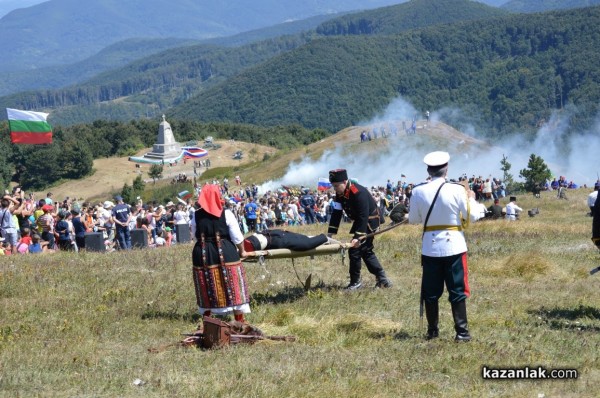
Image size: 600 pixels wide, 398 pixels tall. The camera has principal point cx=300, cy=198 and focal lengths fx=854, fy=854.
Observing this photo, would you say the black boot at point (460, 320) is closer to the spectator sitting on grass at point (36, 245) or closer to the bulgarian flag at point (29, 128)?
the spectator sitting on grass at point (36, 245)

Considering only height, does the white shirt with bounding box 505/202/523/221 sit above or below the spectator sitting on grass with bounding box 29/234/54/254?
below

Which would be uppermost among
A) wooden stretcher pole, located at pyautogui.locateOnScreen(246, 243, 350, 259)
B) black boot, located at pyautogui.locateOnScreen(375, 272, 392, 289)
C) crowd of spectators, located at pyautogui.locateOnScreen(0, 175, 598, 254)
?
wooden stretcher pole, located at pyautogui.locateOnScreen(246, 243, 350, 259)

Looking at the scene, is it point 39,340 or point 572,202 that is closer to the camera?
point 39,340

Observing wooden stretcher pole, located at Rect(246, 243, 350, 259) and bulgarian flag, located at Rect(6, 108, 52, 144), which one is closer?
wooden stretcher pole, located at Rect(246, 243, 350, 259)

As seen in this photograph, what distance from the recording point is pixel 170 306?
1298 cm

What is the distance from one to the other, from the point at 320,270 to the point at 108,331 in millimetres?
5620

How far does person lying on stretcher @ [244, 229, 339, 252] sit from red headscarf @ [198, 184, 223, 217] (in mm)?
1533

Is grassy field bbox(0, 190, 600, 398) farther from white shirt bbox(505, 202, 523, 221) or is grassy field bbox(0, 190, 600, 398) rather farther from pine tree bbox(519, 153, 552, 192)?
pine tree bbox(519, 153, 552, 192)

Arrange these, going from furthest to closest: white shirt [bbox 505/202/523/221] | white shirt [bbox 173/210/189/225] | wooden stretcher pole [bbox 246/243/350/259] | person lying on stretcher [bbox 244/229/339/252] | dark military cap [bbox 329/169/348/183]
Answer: white shirt [bbox 505/202/523/221], white shirt [bbox 173/210/189/225], dark military cap [bbox 329/169/348/183], person lying on stretcher [bbox 244/229/339/252], wooden stretcher pole [bbox 246/243/350/259]

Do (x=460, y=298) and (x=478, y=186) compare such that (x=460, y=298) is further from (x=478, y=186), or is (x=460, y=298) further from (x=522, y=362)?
(x=478, y=186)

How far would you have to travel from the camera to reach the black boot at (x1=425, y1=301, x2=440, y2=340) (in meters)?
10.3

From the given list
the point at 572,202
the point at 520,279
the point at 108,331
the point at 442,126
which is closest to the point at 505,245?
the point at 520,279

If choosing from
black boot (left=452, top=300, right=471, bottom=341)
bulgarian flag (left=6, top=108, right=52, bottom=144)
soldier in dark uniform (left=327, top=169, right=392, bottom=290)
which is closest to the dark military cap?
soldier in dark uniform (left=327, top=169, right=392, bottom=290)

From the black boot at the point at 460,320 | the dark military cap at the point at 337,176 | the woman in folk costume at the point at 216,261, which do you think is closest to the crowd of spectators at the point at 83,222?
the dark military cap at the point at 337,176
